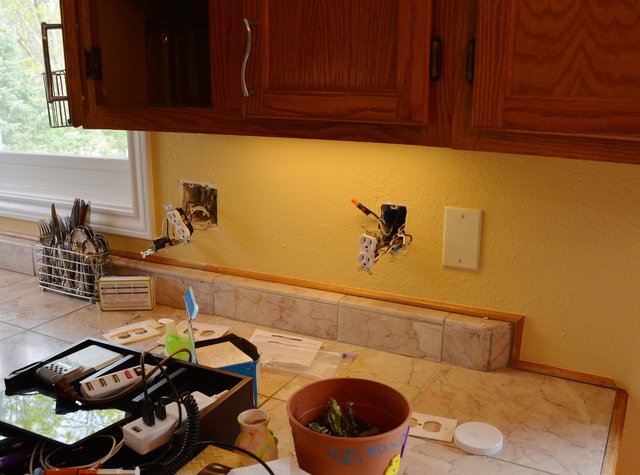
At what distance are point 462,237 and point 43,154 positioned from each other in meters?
1.39

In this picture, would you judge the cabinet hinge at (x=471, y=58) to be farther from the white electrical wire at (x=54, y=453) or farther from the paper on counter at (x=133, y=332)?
the paper on counter at (x=133, y=332)

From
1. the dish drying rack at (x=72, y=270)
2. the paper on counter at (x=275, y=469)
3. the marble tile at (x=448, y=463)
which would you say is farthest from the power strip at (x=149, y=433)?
the dish drying rack at (x=72, y=270)

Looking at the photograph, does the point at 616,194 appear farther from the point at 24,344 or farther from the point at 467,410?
the point at 24,344

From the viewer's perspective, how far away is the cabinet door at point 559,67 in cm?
88

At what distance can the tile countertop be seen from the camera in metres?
1.11

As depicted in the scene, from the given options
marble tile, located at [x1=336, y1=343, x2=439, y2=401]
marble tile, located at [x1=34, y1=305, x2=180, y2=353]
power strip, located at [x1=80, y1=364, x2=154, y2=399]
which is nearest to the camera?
power strip, located at [x1=80, y1=364, x2=154, y2=399]

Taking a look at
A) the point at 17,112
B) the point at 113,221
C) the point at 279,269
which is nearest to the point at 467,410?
the point at 279,269

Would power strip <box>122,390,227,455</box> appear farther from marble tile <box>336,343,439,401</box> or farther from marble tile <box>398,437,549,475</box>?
marble tile <box>336,343,439,401</box>

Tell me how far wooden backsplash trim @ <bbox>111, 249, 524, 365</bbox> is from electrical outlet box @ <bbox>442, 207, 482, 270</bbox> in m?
0.10

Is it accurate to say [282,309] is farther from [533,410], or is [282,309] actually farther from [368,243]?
[533,410]

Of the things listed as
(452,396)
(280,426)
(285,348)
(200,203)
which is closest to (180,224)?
(200,203)

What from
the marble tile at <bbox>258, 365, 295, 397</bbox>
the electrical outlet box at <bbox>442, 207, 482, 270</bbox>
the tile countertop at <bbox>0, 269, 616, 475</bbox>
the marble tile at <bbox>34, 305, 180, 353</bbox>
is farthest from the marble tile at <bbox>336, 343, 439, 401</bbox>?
the marble tile at <bbox>34, 305, 180, 353</bbox>

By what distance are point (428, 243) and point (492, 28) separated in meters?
0.60

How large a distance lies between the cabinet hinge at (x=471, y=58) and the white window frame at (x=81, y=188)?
1.01 meters
